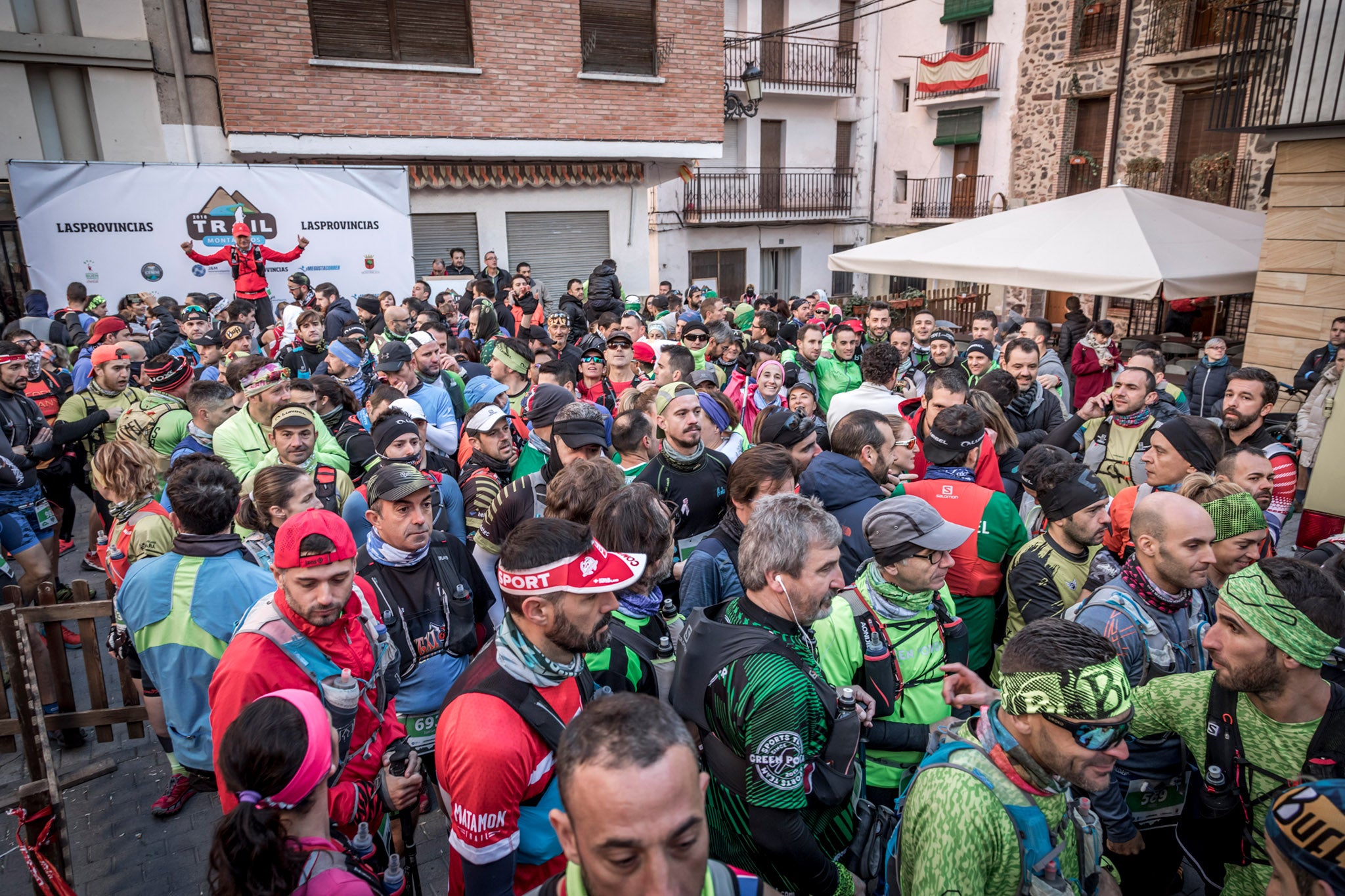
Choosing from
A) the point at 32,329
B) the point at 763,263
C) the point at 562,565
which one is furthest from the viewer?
the point at 763,263

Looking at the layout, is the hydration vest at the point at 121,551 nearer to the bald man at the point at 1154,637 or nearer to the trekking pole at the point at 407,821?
the trekking pole at the point at 407,821

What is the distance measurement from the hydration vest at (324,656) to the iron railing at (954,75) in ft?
84.8

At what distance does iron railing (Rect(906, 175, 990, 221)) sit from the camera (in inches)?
981

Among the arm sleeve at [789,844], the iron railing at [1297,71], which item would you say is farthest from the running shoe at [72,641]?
the iron railing at [1297,71]

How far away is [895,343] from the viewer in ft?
27.5

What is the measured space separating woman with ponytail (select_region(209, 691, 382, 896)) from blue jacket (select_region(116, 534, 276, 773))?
4.84ft

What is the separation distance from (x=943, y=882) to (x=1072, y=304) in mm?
12819

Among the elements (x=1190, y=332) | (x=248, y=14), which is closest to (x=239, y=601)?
(x=248, y=14)

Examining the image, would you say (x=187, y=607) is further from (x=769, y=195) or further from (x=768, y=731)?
(x=769, y=195)

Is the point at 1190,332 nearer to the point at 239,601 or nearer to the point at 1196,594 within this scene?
the point at 1196,594

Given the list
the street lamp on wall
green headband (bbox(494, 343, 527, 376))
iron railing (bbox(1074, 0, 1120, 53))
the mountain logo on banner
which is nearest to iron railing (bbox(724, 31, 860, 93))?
the street lamp on wall

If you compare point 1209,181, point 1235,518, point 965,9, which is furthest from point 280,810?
point 965,9

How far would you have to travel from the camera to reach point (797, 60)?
2631 centimetres

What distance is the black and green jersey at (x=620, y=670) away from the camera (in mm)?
2812
